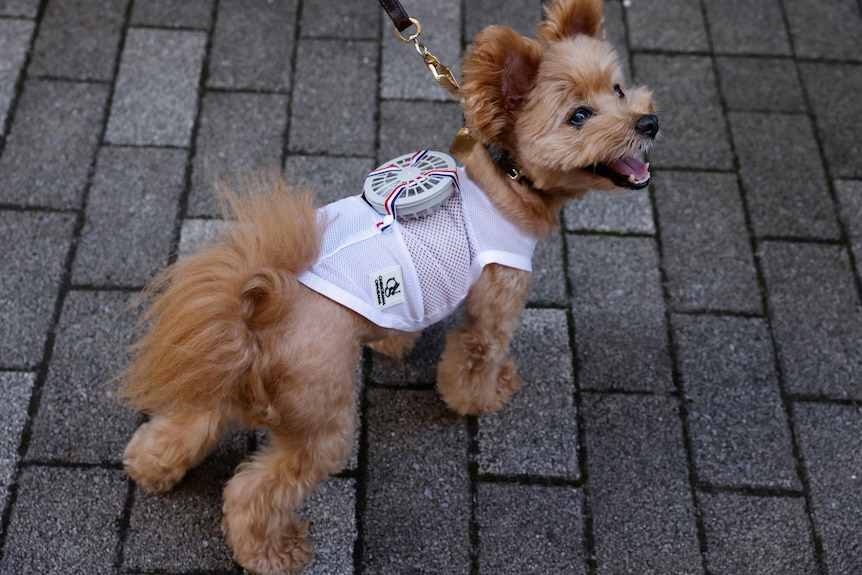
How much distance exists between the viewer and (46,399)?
2797mm

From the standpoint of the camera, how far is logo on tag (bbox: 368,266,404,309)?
2146 millimetres

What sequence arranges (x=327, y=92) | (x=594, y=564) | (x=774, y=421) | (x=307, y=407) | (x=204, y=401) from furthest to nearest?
(x=327, y=92)
(x=774, y=421)
(x=594, y=564)
(x=307, y=407)
(x=204, y=401)

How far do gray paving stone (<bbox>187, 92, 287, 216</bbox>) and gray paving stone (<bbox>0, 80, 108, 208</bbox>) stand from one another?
0.49 metres

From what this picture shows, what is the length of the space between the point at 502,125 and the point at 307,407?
994 millimetres

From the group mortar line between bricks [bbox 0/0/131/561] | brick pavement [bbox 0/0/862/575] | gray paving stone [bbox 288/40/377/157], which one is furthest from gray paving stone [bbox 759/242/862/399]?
mortar line between bricks [bbox 0/0/131/561]

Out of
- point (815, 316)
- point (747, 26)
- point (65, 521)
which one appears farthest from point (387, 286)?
point (747, 26)

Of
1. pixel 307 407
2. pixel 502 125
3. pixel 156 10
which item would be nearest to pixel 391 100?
pixel 156 10

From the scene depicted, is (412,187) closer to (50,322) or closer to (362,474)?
(362,474)

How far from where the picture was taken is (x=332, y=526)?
2.65 m

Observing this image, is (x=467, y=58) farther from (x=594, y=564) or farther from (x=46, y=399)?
(x=46, y=399)

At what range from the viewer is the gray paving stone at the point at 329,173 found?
339 centimetres

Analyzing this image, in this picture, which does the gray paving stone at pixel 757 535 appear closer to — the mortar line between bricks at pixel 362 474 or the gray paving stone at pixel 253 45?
the mortar line between bricks at pixel 362 474

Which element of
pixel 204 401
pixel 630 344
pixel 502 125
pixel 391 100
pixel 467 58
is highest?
pixel 467 58

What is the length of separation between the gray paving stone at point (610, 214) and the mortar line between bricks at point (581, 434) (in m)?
0.06
